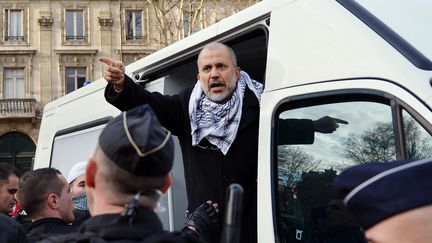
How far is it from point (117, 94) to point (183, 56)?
0.86 meters

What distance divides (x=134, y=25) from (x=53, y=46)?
4.33m

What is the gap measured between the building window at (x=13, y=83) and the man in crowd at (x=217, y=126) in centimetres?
2917

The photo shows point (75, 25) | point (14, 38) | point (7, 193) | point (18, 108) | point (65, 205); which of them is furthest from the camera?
point (75, 25)

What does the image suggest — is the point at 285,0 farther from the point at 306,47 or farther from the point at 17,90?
the point at 17,90

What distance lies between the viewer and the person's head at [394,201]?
1392 millimetres

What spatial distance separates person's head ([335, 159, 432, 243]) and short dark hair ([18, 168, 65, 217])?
2.34 metres

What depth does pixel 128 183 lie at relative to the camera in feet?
5.26

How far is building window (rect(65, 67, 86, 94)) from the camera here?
3126 centimetres

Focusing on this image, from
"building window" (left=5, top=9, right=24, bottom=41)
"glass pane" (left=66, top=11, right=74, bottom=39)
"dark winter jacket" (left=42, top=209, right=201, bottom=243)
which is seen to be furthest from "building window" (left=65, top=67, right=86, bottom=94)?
"dark winter jacket" (left=42, top=209, right=201, bottom=243)

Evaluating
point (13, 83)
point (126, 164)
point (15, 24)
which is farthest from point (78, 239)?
point (15, 24)

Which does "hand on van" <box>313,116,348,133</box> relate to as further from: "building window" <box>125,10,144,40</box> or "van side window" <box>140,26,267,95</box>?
"building window" <box>125,10,144,40</box>

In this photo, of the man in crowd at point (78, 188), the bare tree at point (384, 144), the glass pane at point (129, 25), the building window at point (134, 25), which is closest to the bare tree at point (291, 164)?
the bare tree at point (384, 144)

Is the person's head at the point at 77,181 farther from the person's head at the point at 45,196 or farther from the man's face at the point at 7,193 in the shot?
the person's head at the point at 45,196

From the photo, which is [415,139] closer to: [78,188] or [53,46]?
[78,188]
